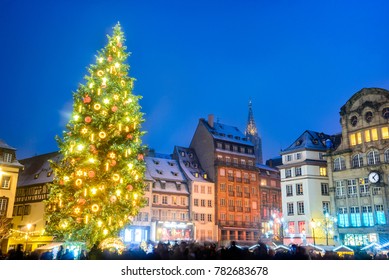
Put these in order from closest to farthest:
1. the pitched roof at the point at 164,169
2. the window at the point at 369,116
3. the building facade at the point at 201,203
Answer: the window at the point at 369,116
the pitched roof at the point at 164,169
the building facade at the point at 201,203

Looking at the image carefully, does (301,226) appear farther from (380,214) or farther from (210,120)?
(210,120)

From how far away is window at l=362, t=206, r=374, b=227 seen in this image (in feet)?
124

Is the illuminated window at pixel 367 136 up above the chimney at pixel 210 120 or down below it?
below

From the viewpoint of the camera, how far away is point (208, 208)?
54.6m

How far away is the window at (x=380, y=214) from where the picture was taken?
36.8m

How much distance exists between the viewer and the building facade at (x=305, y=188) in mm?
44281

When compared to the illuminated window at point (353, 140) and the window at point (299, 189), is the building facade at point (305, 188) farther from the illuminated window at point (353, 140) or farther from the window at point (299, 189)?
the illuminated window at point (353, 140)

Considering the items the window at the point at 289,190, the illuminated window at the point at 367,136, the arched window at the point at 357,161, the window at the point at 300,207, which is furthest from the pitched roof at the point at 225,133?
A: the illuminated window at the point at 367,136

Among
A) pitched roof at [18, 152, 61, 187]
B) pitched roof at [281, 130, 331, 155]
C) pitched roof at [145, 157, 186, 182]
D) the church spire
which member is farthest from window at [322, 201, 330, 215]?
the church spire

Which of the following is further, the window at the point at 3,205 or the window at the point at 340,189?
the window at the point at 340,189

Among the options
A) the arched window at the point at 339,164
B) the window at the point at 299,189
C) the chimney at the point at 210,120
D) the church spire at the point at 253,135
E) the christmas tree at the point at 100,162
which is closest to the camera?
the christmas tree at the point at 100,162

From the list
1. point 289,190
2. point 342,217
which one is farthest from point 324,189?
point 342,217

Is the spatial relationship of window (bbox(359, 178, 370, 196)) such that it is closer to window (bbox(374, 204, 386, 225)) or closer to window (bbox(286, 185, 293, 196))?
window (bbox(374, 204, 386, 225))

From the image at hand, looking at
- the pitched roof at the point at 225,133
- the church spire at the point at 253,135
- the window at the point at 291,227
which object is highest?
the church spire at the point at 253,135
